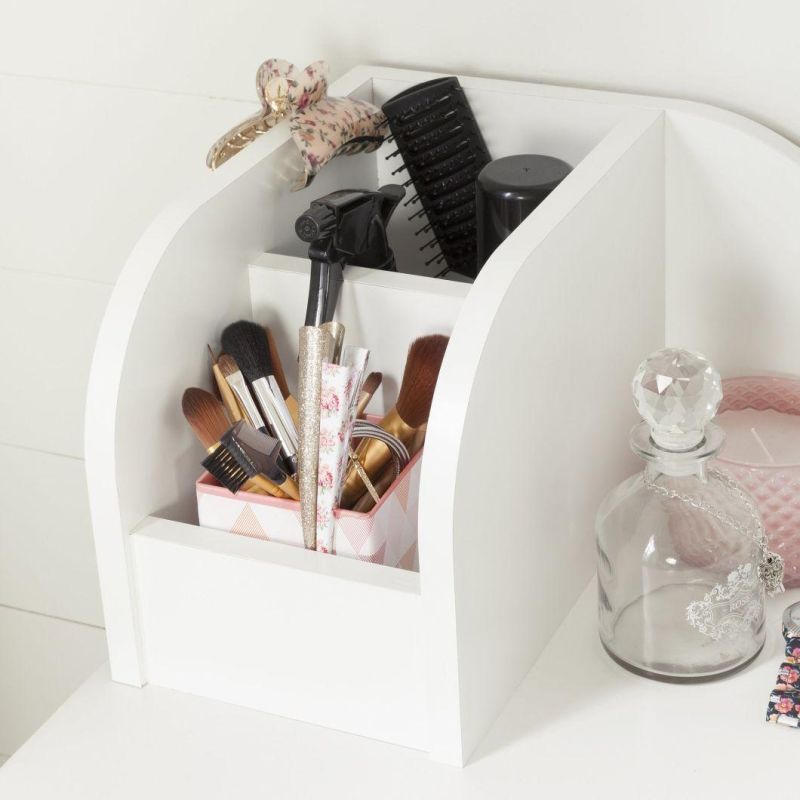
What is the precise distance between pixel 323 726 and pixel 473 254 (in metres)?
0.32

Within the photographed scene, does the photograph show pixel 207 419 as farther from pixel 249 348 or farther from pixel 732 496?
pixel 732 496

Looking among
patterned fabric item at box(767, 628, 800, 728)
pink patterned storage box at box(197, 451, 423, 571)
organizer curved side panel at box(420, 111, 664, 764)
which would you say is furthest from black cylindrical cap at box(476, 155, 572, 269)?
patterned fabric item at box(767, 628, 800, 728)

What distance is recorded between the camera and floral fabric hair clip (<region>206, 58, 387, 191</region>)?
71 cm

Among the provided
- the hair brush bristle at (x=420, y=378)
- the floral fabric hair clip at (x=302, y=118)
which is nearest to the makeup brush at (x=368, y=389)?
the hair brush bristle at (x=420, y=378)

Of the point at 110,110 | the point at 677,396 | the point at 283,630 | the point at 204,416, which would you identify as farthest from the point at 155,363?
the point at 110,110

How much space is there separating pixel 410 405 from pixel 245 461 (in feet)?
0.30

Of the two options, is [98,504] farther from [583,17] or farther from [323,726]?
[583,17]

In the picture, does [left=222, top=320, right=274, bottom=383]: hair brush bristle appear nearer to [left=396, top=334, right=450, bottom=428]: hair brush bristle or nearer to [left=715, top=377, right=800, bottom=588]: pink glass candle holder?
[left=396, top=334, right=450, bottom=428]: hair brush bristle

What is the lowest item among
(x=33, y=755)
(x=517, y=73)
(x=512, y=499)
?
(x=33, y=755)

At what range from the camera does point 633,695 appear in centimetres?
61

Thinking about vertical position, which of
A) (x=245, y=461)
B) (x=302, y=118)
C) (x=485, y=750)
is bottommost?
(x=485, y=750)

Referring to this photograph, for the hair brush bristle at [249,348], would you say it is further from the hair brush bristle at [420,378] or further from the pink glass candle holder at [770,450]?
the pink glass candle holder at [770,450]

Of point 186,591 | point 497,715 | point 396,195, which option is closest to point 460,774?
point 497,715

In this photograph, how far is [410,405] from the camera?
648 millimetres
